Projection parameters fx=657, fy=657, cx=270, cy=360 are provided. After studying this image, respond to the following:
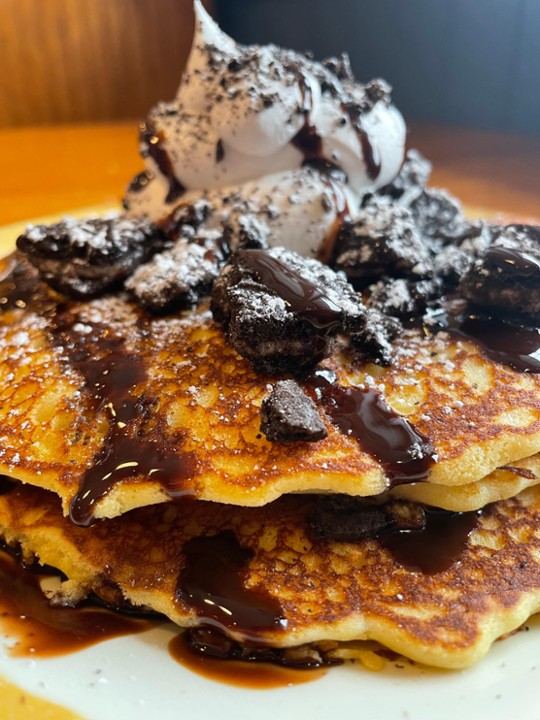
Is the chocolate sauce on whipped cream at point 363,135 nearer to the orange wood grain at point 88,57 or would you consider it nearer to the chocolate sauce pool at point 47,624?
the chocolate sauce pool at point 47,624

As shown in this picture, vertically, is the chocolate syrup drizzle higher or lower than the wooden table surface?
higher

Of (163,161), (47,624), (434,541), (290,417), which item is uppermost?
(163,161)

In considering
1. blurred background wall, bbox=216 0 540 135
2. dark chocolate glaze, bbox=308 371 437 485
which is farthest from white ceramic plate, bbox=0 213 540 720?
blurred background wall, bbox=216 0 540 135

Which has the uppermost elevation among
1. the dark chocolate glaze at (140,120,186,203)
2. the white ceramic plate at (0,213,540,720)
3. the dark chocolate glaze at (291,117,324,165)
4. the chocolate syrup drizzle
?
the dark chocolate glaze at (291,117,324,165)

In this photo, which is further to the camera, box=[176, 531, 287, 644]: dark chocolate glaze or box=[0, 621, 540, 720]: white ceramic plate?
box=[176, 531, 287, 644]: dark chocolate glaze

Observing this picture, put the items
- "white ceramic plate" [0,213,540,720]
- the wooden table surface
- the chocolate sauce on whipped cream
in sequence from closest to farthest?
"white ceramic plate" [0,213,540,720], the chocolate sauce on whipped cream, the wooden table surface

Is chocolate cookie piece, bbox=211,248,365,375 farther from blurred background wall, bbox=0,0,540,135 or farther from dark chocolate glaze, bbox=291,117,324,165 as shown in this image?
blurred background wall, bbox=0,0,540,135

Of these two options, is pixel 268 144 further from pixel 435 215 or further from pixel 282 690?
pixel 282 690

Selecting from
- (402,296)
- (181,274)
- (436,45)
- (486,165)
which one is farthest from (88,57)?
(402,296)
